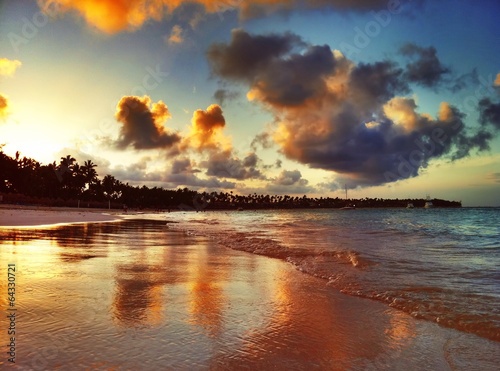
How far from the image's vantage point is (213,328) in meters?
4.81

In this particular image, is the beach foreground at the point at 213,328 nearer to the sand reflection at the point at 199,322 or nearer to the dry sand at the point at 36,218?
the sand reflection at the point at 199,322

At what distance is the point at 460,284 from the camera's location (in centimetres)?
870

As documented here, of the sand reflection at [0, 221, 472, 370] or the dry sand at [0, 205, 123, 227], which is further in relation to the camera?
the dry sand at [0, 205, 123, 227]

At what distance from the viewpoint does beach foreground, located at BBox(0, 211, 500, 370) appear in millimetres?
3809

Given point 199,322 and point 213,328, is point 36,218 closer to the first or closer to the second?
point 199,322

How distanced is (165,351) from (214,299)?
2588 millimetres

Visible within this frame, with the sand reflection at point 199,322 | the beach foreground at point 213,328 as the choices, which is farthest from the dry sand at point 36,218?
the beach foreground at point 213,328

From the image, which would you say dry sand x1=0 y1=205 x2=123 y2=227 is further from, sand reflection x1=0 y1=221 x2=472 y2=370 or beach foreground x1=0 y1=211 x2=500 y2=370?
beach foreground x1=0 y1=211 x2=500 y2=370

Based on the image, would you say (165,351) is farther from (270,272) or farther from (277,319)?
(270,272)

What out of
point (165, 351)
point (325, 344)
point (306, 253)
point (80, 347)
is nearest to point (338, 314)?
point (325, 344)

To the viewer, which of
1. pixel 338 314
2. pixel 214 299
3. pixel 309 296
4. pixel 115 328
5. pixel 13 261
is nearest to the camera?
pixel 115 328

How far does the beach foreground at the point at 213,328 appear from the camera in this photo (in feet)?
12.5

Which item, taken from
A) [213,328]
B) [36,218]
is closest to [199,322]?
[213,328]

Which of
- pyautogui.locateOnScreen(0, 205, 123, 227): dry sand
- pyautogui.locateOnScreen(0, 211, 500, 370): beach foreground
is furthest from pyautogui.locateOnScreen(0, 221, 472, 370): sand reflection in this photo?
pyautogui.locateOnScreen(0, 205, 123, 227): dry sand
